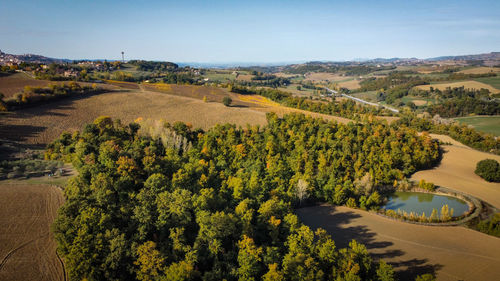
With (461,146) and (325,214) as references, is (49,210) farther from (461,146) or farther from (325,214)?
(461,146)

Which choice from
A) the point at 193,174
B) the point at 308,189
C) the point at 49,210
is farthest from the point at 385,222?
the point at 49,210

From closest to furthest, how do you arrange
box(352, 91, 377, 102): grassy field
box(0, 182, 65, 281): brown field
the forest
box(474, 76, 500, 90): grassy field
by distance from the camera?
box(0, 182, 65, 281): brown field < the forest < box(474, 76, 500, 90): grassy field < box(352, 91, 377, 102): grassy field

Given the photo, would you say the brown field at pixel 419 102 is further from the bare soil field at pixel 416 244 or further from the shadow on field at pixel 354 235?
the shadow on field at pixel 354 235

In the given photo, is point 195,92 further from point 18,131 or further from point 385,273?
point 385,273

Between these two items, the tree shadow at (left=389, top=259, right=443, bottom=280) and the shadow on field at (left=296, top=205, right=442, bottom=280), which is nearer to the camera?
the tree shadow at (left=389, top=259, right=443, bottom=280)

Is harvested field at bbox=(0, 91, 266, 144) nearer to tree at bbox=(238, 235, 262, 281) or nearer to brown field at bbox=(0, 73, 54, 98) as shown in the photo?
brown field at bbox=(0, 73, 54, 98)

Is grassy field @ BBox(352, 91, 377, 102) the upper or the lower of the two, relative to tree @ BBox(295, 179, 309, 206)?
upper

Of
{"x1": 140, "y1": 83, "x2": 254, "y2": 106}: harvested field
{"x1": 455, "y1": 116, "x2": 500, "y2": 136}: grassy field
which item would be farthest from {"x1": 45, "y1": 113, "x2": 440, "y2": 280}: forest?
{"x1": 455, "y1": 116, "x2": 500, "y2": 136}: grassy field

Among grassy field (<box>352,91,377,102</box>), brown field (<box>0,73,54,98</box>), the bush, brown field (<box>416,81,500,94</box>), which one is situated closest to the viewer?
the bush
